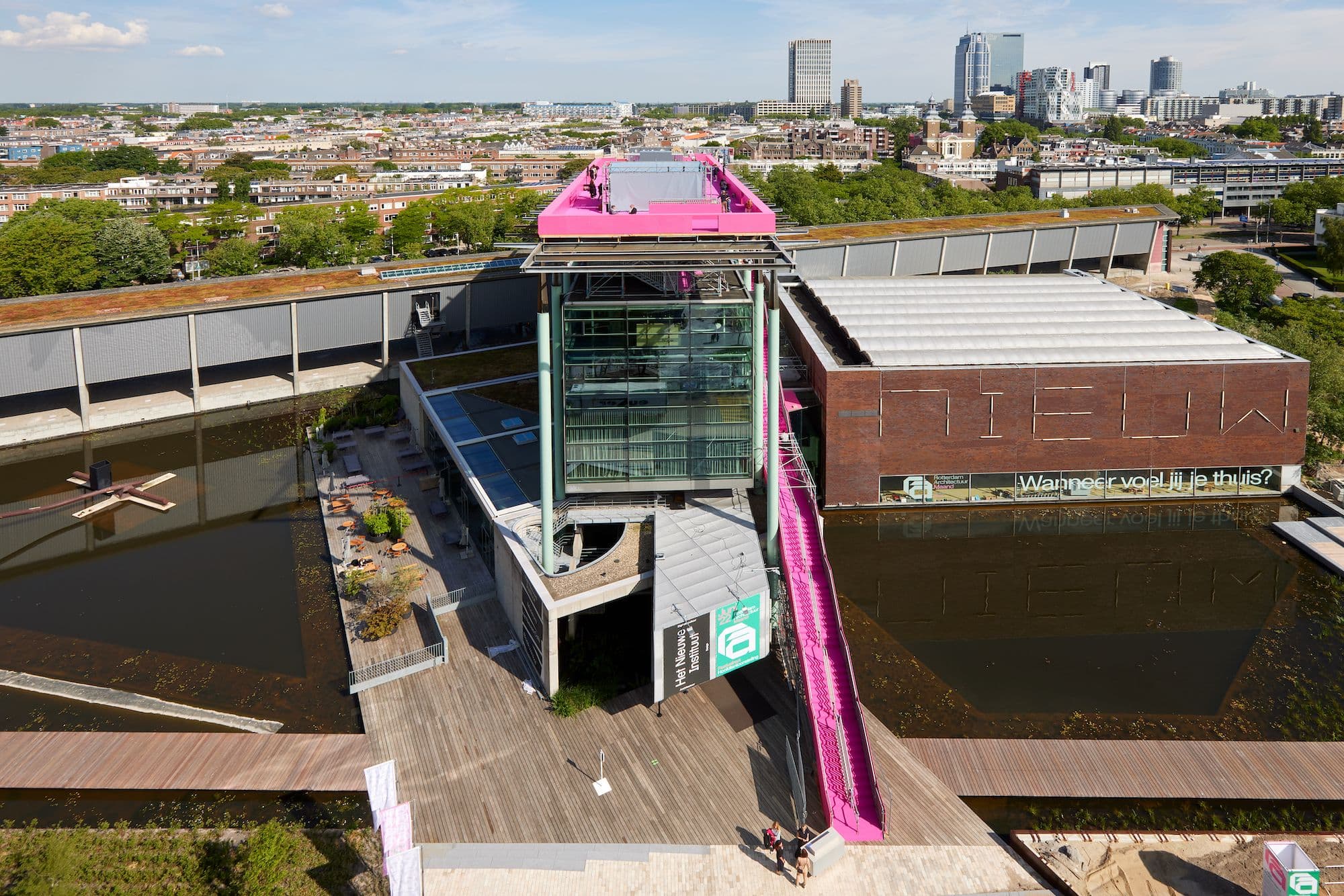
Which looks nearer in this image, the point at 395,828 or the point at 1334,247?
the point at 395,828

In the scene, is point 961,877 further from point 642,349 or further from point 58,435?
point 58,435

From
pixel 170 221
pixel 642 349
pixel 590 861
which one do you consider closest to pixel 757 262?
pixel 642 349

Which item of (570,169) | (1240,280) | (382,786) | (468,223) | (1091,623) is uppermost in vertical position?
(570,169)

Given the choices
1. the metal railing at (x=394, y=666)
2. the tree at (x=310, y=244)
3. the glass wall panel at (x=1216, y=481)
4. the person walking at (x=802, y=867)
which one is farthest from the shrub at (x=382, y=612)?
the tree at (x=310, y=244)

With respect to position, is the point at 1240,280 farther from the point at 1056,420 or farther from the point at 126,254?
the point at 126,254

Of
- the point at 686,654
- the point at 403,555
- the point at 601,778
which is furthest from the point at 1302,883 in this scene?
the point at 403,555

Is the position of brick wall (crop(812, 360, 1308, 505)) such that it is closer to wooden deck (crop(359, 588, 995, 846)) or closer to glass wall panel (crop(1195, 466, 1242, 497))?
glass wall panel (crop(1195, 466, 1242, 497))

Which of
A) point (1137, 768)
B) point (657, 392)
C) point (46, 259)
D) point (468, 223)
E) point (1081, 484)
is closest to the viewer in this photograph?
point (1137, 768)
